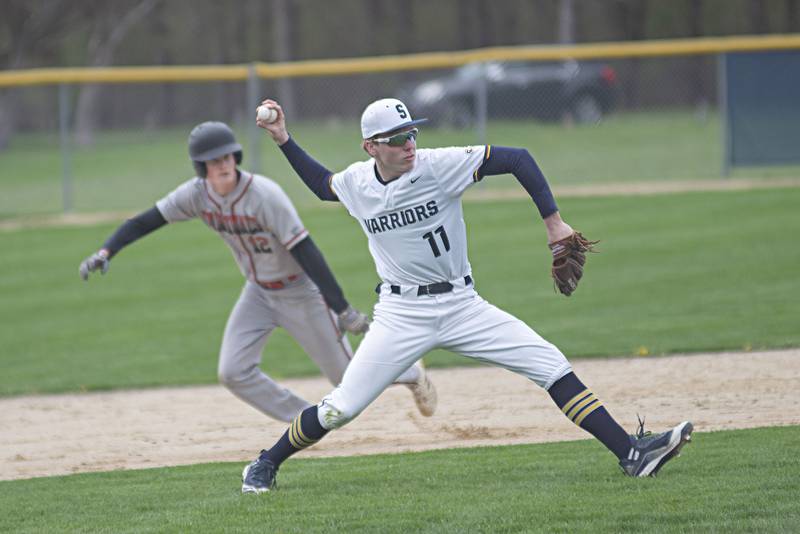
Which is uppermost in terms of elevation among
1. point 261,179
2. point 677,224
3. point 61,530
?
point 261,179

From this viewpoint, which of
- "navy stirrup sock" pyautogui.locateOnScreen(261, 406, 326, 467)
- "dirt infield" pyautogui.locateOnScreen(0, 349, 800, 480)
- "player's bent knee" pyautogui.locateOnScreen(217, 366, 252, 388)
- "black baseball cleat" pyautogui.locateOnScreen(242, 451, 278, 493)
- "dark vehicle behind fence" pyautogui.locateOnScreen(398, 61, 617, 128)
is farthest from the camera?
"dark vehicle behind fence" pyautogui.locateOnScreen(398, 61, 617, 128)

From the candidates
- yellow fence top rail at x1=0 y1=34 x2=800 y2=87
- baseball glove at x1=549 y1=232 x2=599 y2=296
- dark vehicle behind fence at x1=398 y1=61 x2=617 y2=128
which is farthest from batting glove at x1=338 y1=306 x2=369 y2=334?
dark vehicle behind fence at x1=398 y1=61 x2=617 y2=128

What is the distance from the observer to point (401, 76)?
23953 mm

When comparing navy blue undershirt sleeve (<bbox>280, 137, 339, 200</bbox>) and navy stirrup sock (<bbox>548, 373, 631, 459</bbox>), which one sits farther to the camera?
navy blue undershirt sleeve (<bbox>280, 137, 339, 200</bbox>)

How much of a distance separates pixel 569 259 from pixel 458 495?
120 centimetres

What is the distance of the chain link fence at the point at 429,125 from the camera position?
63.8 ft

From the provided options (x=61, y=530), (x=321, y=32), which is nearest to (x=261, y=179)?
(x=61, y=530)

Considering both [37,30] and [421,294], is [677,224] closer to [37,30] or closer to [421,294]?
[421,294]

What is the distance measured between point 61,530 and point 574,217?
11.5m

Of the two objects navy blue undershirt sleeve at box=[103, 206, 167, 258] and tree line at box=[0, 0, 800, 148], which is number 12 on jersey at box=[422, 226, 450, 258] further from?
tree line at box=[0, 0, 800, 148]

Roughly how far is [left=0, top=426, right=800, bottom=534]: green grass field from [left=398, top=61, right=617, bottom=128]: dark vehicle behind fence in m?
14.1

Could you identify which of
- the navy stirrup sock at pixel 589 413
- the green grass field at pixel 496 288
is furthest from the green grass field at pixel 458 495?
the green grass field at pixel 496 288

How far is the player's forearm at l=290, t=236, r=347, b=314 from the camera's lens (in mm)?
6328

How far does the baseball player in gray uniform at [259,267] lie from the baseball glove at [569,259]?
1372 mm
